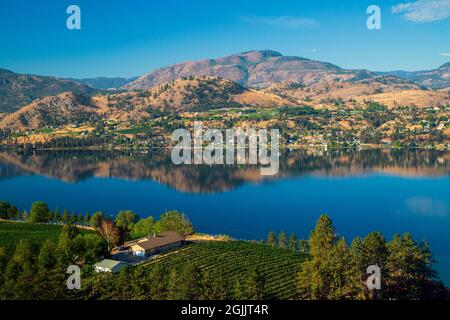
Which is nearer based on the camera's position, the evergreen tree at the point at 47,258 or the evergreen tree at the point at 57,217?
the evergreen tree at the point at 47,258

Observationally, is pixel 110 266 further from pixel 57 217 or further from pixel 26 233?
pixel 57 217

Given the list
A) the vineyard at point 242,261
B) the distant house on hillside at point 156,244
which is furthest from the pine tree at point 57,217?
the vineyard at point 242,261

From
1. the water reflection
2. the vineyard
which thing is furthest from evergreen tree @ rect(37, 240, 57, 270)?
the water reflection

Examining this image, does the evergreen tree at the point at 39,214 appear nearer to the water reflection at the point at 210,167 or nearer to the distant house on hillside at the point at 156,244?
the distant house on hillside at the point at 156,244

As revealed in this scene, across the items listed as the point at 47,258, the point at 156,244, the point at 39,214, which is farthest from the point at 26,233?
the point at 47,258
